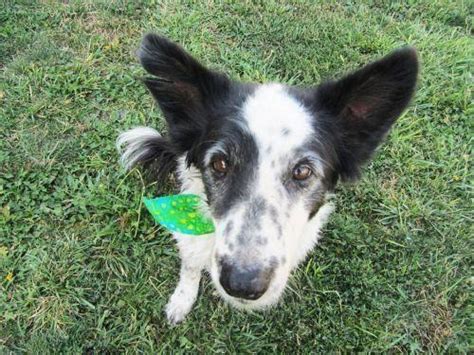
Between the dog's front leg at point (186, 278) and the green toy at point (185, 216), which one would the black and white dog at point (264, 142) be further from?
the dog's front leg at point (186, 278)

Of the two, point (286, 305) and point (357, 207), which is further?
point (357, 207)

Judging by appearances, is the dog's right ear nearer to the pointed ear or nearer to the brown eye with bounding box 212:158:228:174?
the brown eye with bounding box 212:158:228:174

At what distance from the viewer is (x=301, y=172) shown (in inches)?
96.1

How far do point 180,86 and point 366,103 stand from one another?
0.98 meters

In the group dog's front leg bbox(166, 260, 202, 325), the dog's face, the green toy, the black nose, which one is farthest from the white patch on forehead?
dog's front leg bbox(166, 260, 202, 325)

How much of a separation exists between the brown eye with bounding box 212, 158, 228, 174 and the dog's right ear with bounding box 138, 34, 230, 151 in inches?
10.6

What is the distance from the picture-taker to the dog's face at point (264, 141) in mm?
2211

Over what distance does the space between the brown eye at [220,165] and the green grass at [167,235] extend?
1.27 meters

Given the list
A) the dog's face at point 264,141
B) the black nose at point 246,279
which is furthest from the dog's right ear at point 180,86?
the black nose at point 246,279

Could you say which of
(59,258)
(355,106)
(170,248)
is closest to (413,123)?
(355,106)

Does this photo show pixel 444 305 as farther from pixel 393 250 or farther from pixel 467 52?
pixel 467 52

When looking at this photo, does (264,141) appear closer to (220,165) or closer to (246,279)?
(220,165)

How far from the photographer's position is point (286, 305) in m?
3.40

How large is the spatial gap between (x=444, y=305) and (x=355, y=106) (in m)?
1.78
